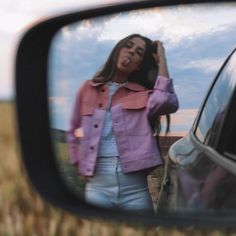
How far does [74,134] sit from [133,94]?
0.46ft

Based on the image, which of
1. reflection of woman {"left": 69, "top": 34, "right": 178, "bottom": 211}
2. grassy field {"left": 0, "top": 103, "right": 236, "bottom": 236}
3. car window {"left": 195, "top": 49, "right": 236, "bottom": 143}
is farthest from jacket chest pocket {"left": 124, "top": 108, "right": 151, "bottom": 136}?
grassy field {"left": 0, "top": 103, "right": 236, "bottom": 236}

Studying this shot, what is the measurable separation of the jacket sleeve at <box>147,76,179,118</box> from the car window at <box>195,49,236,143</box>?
0.33 ft

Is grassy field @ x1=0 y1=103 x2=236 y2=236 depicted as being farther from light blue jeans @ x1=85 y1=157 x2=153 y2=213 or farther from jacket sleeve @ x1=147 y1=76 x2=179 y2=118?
jacket sleeve @ x1=147 y1=76 x2=179 y2=118

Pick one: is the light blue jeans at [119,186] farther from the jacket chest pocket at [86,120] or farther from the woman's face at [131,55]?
the woman's face at [131,55]

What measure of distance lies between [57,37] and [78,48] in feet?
0.50

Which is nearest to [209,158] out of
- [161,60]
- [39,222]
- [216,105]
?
[216,105]

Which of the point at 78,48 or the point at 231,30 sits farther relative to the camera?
the point at 78,48

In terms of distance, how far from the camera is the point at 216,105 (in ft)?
3.99

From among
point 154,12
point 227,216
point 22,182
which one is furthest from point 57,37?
point 22,182

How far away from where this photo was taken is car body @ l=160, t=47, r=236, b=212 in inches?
43.6

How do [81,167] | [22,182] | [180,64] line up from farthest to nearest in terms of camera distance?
[22,182]
[81,167]
[180,64]

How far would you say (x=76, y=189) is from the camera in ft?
4.25

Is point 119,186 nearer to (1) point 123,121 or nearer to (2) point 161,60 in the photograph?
(1) point 123,121

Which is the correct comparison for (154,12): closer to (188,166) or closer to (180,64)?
(180,64)
